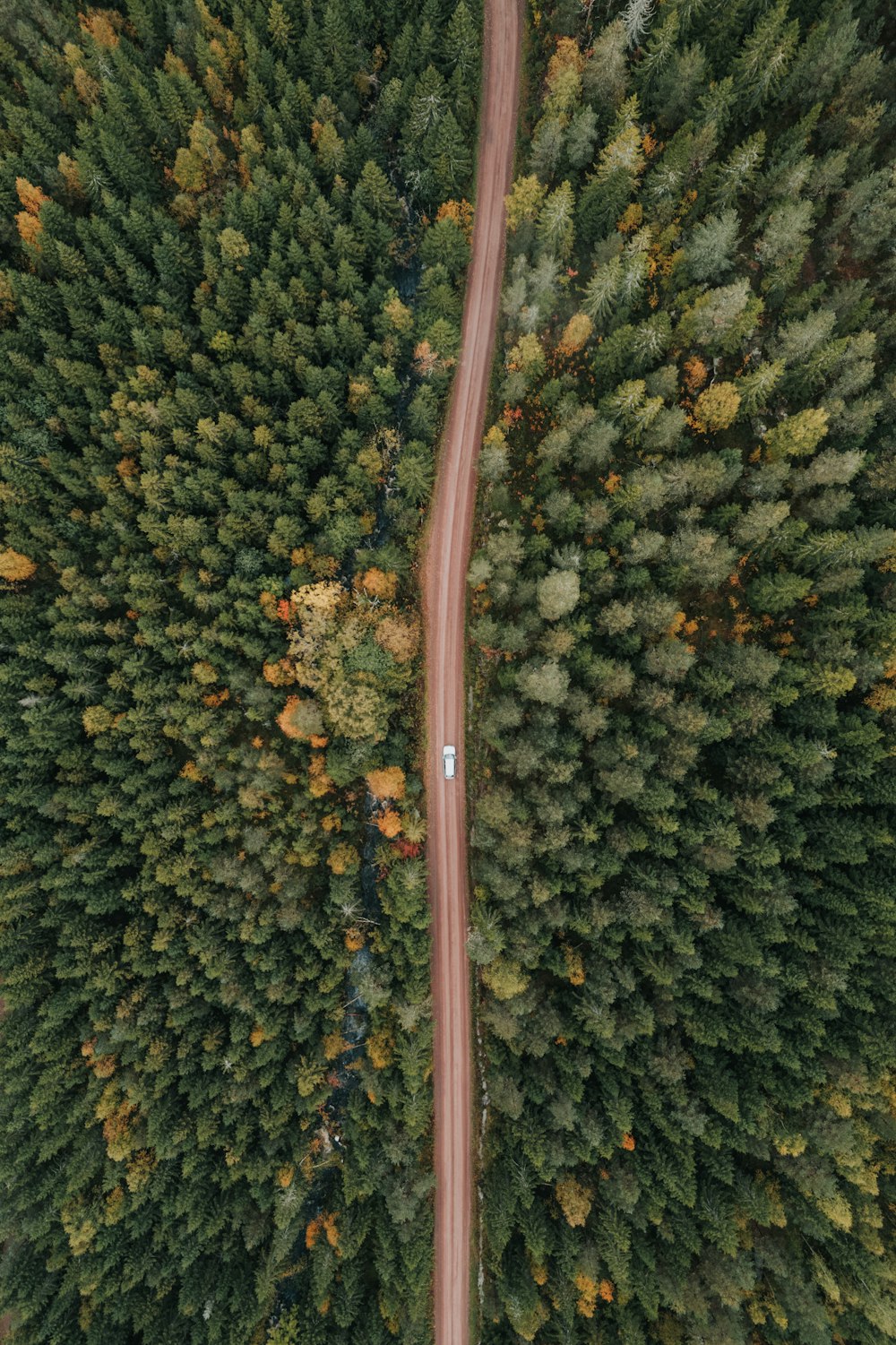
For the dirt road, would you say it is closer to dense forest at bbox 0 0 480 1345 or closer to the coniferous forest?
the coniferous forest

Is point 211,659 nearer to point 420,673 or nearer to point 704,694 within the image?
point 420,673

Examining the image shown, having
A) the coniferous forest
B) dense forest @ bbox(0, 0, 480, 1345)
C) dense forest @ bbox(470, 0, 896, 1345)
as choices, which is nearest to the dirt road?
the coniferous forest

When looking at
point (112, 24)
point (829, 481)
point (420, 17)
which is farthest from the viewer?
point (112, 24)

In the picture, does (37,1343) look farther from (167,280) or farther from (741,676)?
(167,280)

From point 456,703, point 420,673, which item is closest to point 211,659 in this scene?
point 420,673

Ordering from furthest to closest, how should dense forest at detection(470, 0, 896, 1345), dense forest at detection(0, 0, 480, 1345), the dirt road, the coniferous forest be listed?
1. the dirt road
2. dense forest at detection(0, 0, 480, 1345)
3. the coniferous forest
4. dense forest at detection(470, 0, 896, 1345)

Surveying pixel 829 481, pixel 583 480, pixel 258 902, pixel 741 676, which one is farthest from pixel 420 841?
pixel 829 481

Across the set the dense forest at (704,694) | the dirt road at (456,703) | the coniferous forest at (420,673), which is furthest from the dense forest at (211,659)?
the dense forest at (704,694)
